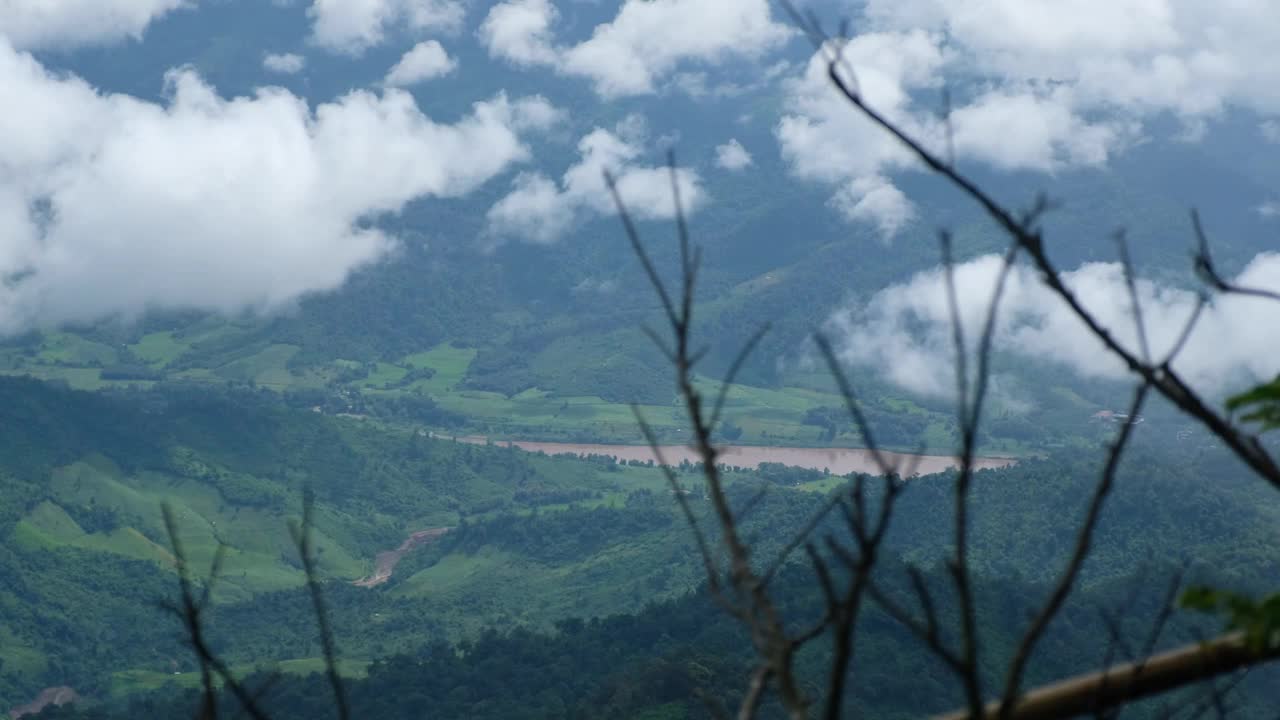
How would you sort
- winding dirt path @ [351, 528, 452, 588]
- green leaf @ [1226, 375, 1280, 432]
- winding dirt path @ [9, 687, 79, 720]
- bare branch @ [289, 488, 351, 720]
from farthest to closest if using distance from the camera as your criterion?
1. winding dirt path @ [351, 528, 452, 588]
2. winding dirt path @ [9, 687, 79, 720]
3. green leaf @ [1226, 375, 1280, 432]
4. bare branch @ [289, 488, 351, 720]

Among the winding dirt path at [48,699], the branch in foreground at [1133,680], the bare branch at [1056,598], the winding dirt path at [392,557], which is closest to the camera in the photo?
the bare branch at [1056,598]

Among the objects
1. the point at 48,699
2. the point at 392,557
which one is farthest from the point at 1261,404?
the point at 392,557

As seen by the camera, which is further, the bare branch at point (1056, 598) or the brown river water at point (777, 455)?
the brown river water at point (777, 455)

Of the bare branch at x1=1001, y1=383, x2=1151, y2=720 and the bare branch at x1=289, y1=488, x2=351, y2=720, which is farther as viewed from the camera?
the bare branch at x1=289, y1=488, x2=351, y2=720

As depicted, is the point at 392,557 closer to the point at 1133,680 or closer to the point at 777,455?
the point at 777,455

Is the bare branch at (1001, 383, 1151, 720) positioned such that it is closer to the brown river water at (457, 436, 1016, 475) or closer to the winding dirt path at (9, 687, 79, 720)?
the winding dirt path at (9, 687, 79, 720)

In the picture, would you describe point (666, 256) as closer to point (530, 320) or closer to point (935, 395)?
point (530, 320)

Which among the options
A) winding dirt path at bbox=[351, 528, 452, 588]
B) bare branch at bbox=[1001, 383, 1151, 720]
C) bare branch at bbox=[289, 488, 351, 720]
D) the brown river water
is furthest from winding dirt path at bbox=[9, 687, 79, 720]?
bare branch at bbox=[1001, 383, 1151, 720]

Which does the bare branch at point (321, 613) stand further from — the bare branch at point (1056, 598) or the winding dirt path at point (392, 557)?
the winding dirt path at point (392, 557)

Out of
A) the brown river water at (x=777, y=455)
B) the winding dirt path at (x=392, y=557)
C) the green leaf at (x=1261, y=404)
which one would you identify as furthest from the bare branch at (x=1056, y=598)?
the brown river water at (x=777, y=455)
